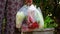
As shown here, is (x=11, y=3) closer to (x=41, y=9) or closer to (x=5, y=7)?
(x=5, y=7)

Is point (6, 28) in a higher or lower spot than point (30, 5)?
lower

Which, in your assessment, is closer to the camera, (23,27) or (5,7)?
(23,27)

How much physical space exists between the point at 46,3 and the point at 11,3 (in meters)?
0.35

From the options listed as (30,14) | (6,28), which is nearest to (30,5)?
(30,14)

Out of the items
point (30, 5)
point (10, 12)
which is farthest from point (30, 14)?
point (10, 12)

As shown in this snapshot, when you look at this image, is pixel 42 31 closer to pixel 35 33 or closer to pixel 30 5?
pixel 35 33

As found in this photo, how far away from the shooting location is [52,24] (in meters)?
2.12

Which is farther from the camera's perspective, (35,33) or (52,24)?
(52,24)

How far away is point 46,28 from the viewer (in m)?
1.93

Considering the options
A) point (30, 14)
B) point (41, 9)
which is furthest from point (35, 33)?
point (41, 9)

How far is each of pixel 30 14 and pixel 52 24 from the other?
29 centimetres

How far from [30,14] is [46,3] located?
26cm

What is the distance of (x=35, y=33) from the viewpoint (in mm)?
1886

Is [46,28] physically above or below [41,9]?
below
